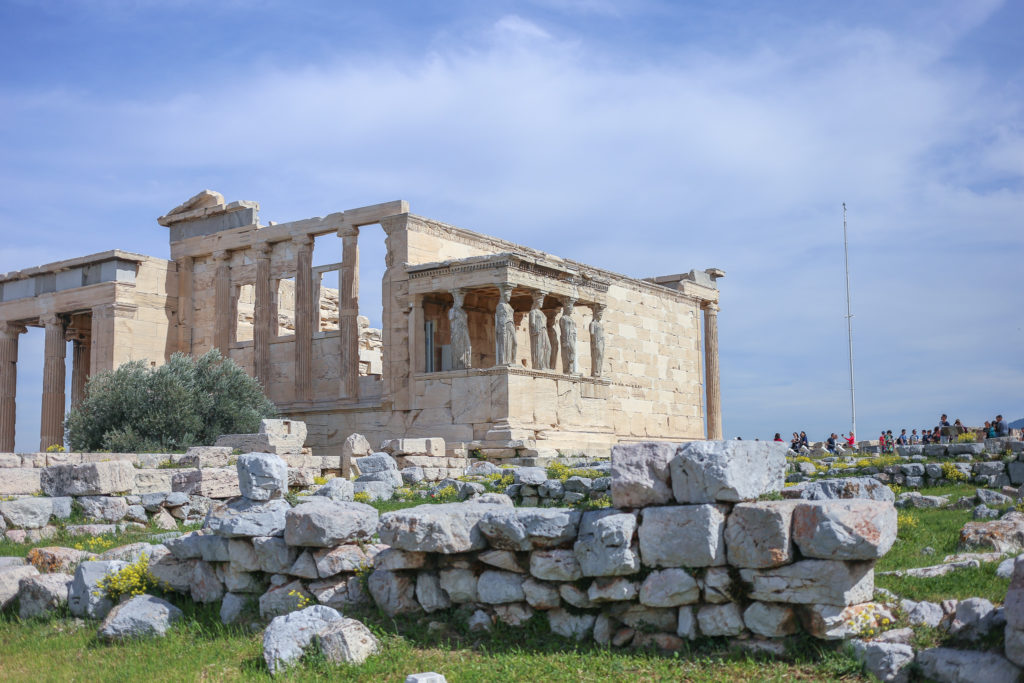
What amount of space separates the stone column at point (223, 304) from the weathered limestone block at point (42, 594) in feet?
63.6

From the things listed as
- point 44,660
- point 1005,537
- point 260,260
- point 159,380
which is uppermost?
point 260,260

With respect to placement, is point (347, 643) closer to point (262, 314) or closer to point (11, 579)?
point (11, 579)

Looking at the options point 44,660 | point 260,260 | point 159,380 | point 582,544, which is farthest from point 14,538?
point 260,260

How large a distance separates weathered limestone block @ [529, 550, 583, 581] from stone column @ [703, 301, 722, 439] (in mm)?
27443

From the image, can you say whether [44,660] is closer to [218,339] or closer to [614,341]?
[218,339]

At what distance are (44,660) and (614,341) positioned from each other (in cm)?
2341

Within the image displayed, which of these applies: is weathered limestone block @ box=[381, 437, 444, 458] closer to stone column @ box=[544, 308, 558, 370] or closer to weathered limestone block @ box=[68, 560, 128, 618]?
stone column @ box=[544, 308, 558, 370]

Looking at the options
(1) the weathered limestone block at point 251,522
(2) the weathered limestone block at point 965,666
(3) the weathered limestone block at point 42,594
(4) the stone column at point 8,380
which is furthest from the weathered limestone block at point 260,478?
(4) the stone column at point 8,380

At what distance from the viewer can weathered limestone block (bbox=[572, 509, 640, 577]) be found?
7047 mm

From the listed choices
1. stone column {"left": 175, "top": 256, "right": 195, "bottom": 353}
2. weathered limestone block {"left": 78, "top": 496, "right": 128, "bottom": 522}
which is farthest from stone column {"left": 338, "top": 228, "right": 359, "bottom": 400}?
weathered limestone block {"left": 78, "top": 496, "right": 128, "bottom": 522}

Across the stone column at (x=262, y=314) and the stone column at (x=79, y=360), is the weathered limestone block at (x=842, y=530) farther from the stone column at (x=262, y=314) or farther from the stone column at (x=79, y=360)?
the stone column at (x=79, y=360)

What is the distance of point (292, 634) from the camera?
7.46 metres

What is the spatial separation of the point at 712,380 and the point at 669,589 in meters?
28.7

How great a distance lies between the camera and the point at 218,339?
Answer: 28.8 metres
